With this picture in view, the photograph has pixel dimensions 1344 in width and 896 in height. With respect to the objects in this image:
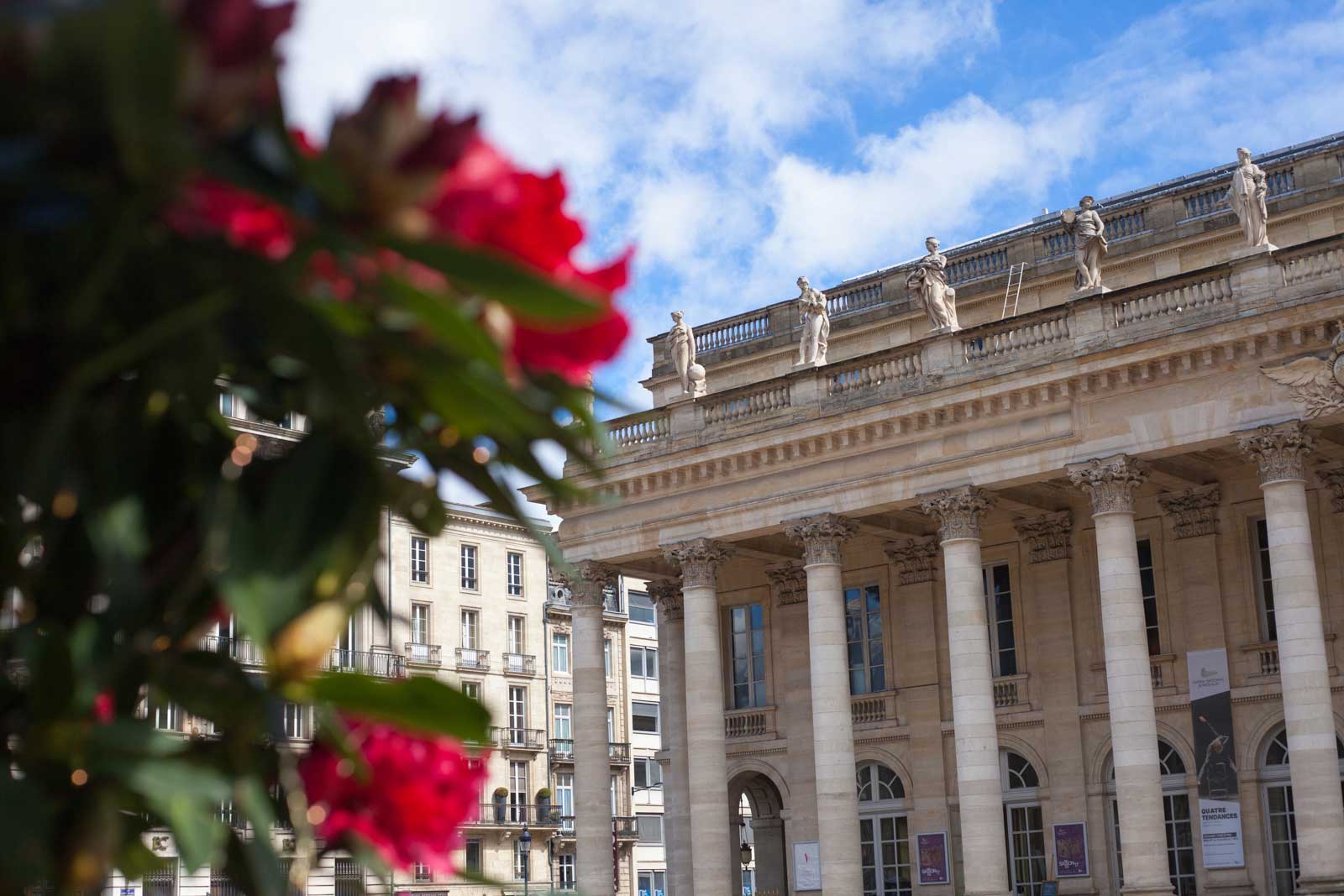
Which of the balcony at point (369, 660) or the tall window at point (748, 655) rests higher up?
the balcony at point (369, 660)

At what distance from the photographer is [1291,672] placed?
85.9ft

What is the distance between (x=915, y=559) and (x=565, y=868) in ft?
129

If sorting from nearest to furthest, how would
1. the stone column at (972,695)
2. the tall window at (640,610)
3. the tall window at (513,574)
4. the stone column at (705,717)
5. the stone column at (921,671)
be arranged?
1. the stone column at (972,695)
2. the stone column at (705,717)
3. the stone column at (921,671)
4. the tall window at (513,574)
5. the tall window at (640,610)

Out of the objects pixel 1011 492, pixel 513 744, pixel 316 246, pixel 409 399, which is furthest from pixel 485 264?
pixel 513 744

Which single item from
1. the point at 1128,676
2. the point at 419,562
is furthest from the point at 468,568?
the point at 1128,676

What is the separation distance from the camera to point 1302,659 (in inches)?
1030

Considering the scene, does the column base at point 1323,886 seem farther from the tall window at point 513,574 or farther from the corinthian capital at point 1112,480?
the tall window at point 513,574

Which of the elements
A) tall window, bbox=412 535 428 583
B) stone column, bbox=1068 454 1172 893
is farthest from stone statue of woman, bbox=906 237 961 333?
tall window, bbox=412 535 428 583

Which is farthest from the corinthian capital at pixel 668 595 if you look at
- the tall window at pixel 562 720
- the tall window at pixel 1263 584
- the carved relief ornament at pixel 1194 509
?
the tall window at pixel 562 720

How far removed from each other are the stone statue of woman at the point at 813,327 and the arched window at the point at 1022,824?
9054 millimetres

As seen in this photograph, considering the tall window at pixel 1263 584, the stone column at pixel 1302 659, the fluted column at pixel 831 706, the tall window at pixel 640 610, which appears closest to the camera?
the stone column at pixel 1302 659

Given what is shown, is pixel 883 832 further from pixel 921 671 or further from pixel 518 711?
pixel 518 711

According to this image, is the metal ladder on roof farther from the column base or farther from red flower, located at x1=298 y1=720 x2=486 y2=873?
red flower, located at x1=298 y1=720 x2=486 y2=873

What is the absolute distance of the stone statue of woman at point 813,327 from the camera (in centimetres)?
3362
